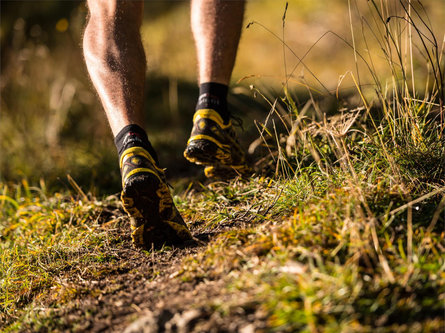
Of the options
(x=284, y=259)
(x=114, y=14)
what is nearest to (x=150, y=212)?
(x=284, y=259)

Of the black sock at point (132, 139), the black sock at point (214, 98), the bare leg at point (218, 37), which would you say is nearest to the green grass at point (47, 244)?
the black sock at point (132, 139)

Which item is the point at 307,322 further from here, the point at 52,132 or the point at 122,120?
the point at 52,132

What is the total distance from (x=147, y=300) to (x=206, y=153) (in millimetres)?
768

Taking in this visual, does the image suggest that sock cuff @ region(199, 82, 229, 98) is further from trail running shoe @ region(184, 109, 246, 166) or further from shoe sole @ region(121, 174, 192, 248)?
shoe sole @ region(121, 174, 192, 248)

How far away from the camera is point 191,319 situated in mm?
1226

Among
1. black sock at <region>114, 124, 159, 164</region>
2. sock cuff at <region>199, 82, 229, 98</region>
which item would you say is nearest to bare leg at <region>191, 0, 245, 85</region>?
sock cuff at <region>199, 82, 229, 98</region>

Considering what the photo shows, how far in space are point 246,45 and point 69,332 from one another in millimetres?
7990

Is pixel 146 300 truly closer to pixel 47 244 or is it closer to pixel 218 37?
pixel 47 244

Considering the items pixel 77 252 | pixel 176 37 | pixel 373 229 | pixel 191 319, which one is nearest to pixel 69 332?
pixel 191 319

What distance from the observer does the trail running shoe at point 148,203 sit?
1.71m

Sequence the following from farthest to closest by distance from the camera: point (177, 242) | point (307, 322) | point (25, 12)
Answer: point (25, 12) < point (177, 242) < point (307, 322)

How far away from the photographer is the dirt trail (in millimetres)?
1226

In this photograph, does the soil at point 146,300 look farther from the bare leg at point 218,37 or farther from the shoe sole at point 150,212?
the bare leg at point 218,37

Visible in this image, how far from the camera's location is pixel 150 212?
1.78 meters
